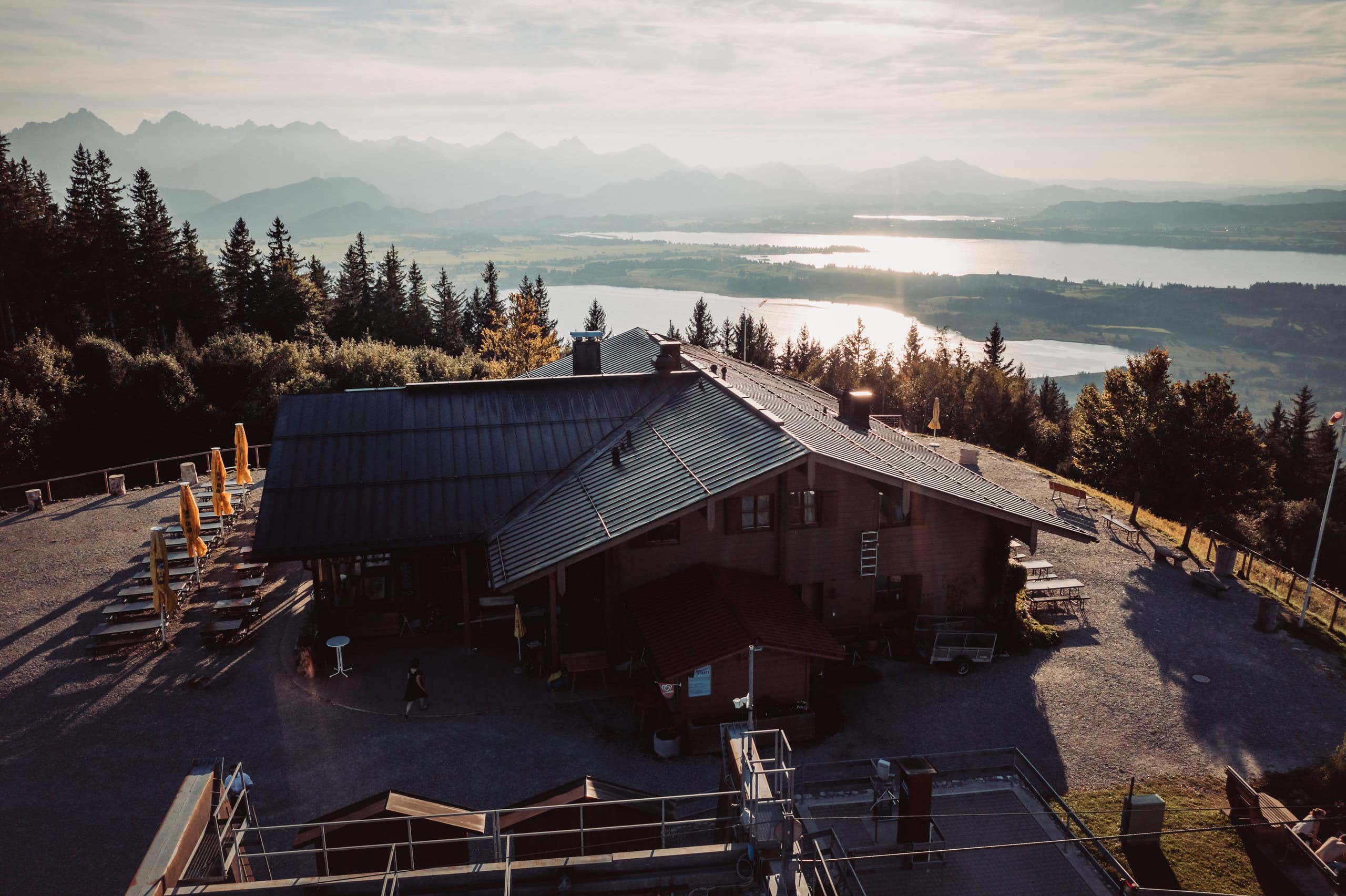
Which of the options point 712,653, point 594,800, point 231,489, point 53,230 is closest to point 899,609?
point 712,653

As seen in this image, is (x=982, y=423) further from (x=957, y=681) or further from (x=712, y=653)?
(x=712, y=653)

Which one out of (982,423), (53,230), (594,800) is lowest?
(982,423)

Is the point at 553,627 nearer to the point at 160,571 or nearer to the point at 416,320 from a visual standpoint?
the point at 160,571

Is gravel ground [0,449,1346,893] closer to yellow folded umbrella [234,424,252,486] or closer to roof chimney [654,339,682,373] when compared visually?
yellow folded umbrella [234,424,252,486]

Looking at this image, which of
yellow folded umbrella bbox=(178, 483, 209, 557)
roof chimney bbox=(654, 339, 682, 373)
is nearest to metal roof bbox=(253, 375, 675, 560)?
roof chimney bbox=(654, 339, 682, 373)

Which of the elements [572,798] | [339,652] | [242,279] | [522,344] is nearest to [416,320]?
[242,279]

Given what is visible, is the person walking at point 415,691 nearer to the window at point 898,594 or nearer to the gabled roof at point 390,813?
the gabled roof at point 390,813

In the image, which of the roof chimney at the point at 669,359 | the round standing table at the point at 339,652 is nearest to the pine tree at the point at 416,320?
the roof chimney at the point at 669,359
